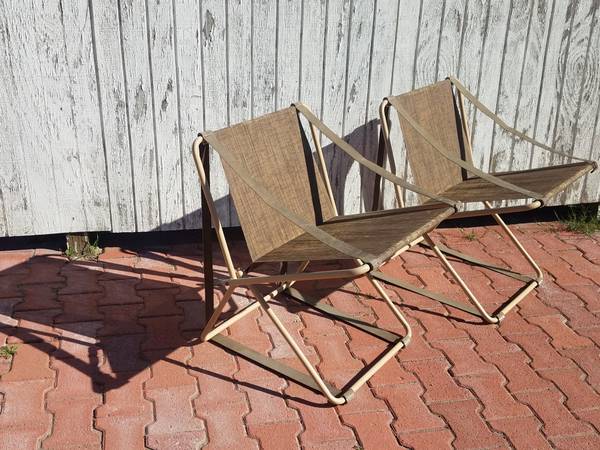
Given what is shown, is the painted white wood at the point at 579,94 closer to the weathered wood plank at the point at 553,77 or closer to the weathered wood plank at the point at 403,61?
the weathered wood plank at the point at 553,77

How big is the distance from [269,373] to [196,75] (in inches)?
69.2

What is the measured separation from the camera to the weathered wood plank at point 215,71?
3.98m

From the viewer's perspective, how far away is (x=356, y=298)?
3986 mm

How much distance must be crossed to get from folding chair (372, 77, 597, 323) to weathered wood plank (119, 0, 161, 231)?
131 cm

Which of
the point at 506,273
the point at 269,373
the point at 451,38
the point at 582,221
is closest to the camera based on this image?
the point at 269,373

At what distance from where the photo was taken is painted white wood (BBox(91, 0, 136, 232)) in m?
3.89

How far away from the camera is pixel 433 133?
422 centimetres

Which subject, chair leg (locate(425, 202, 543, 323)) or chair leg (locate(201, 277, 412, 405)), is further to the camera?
chair leg (locate(425, 202, 543, 323))

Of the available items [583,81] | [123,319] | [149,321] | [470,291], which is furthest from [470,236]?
[123,319]

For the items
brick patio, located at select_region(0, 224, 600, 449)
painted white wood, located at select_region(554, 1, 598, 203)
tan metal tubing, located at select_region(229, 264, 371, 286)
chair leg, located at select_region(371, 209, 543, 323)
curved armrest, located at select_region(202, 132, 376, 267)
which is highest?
painted white wood, located at select_region(554, 1, 598, 203)

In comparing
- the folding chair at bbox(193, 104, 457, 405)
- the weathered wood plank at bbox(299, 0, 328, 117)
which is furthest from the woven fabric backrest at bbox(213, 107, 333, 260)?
the weathered wood plank at bbox(299, 0, 328, 117)

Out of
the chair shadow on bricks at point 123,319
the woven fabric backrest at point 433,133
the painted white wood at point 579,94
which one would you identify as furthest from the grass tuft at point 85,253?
the painted white wood at point 579,94

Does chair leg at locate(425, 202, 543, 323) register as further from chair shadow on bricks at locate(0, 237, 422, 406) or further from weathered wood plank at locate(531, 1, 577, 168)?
weathered wood plank at locate(531, 1, 577, 168)

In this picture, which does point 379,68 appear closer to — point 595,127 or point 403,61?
point 403,61
